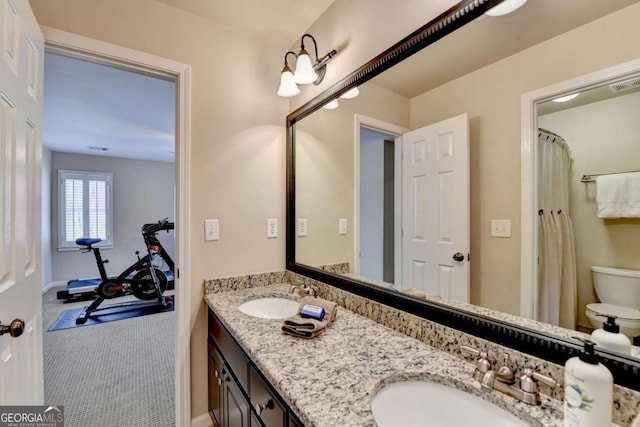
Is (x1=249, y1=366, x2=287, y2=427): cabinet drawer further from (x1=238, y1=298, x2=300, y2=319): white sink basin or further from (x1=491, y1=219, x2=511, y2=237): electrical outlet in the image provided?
(x1=491, y1=219, x2=511, y2=237): electrical outlet

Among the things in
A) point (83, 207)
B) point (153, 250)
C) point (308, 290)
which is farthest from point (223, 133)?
point (83, 207)

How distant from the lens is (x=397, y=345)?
1.01 m

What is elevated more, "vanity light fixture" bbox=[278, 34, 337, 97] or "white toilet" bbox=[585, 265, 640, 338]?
"vanity light fixture" bbox=[278, 34, 337, 97]

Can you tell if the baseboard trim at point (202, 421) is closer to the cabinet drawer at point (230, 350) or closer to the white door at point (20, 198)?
the cabinet drawer at point (230, 350)

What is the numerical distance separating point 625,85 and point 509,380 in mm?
751

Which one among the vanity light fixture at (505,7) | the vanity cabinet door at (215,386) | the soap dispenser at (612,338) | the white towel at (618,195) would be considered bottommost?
the vanity cabinet door at (215,386)

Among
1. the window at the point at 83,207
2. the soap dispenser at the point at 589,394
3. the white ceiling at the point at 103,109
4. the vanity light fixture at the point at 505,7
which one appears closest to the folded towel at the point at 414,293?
the soap dispenser at the point at 589,394

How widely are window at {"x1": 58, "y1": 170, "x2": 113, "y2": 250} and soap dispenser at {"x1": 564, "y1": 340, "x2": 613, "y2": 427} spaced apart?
268 inches

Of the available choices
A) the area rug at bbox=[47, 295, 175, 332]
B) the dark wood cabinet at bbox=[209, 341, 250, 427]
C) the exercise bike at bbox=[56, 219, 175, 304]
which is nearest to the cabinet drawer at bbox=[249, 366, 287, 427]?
the dark wood cabinet at bbox=[209, 341, 250, 427]

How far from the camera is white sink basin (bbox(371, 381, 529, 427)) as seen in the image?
2.35ft

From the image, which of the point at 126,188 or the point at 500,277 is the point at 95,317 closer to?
the point at 126,188

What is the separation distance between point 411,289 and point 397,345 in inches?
9.4

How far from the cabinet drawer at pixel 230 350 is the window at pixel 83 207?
5.27m

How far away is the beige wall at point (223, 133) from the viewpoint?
1.56 meters
